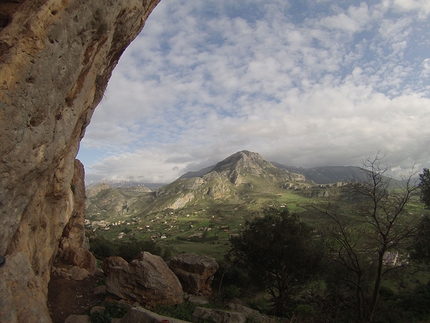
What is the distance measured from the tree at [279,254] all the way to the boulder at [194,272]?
21.4 feet

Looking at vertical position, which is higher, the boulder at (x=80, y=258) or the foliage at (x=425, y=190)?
the foliage at (x=425, y=190)

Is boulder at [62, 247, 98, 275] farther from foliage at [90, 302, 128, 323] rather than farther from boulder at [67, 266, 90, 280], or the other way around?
foliage at [90, 302, 128, 323]

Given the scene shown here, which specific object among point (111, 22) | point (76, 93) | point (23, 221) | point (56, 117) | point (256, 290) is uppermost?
point (111, 22)

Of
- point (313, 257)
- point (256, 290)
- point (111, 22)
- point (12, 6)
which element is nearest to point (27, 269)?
point (12, 6)

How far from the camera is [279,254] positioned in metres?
29.8

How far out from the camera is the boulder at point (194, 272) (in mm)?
25062

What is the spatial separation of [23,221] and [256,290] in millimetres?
29959

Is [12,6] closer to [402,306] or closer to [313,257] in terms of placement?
[313,257]

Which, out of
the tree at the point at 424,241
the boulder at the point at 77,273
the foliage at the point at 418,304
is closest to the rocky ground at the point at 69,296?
the boulder at the point at 77,273

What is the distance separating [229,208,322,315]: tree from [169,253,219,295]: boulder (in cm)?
651

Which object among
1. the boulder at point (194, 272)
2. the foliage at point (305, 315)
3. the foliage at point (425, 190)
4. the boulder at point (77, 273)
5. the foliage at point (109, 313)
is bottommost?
the foliage at point (305, 315)

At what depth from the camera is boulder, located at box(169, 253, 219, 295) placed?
25.1 metres

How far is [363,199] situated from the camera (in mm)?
23172

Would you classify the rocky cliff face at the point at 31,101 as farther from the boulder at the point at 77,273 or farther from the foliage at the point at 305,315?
the foliage at the point at 305,315
